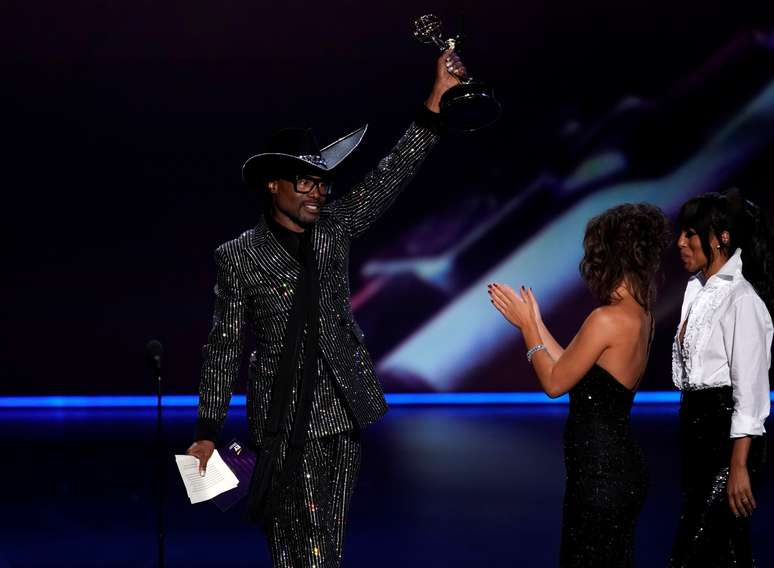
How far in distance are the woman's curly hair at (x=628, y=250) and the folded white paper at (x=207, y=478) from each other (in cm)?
104

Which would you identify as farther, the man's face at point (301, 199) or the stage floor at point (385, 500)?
the stage floor at point (385, 500)

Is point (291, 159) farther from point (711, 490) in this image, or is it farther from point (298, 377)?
point (711, 490)

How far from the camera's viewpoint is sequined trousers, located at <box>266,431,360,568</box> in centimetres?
243

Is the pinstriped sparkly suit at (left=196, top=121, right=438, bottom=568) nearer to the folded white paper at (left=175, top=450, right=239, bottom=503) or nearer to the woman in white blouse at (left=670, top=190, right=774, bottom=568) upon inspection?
the folded white paper at (left=175, top=450, right=239, bottom=503)

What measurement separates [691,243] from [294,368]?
1132 millimetres

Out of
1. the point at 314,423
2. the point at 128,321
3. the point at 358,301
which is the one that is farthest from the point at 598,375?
the point at 128,321

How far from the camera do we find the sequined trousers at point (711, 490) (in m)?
2.51

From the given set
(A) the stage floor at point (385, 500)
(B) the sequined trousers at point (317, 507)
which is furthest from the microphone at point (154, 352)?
(A) the stage floor at point (385, 500)

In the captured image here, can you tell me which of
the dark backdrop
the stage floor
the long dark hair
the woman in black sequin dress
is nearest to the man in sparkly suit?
the woman in black sequin dress

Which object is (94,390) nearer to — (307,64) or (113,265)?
(113,265)

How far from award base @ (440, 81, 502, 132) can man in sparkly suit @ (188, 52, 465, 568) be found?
81 millimetres

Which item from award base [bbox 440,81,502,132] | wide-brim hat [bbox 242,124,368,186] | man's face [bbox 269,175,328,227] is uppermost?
award base [bbox 440,81,502,132]

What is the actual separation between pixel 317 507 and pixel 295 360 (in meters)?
0.38

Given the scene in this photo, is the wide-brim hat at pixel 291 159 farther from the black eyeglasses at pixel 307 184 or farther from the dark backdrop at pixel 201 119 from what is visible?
the dark backdrop at pixel 201 119
